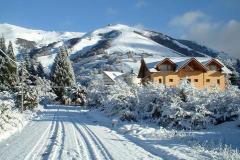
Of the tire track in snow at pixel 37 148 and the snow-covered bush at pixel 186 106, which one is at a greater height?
the snow-covered bush at pixel 186 106

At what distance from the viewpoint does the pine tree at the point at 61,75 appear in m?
89.4

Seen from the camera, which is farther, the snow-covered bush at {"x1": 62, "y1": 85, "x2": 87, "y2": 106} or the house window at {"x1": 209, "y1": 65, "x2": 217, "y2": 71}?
the snow-covered bush at {"x1": 62, "y1": 85, "x2": 87, "y2": 106}

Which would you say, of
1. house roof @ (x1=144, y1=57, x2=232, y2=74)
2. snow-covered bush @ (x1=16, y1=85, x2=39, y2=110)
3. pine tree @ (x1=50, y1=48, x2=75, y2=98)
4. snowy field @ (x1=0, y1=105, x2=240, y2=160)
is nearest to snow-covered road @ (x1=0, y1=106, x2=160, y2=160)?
snowy field @ (x1=0, y1=105, x2=240, y2=160)

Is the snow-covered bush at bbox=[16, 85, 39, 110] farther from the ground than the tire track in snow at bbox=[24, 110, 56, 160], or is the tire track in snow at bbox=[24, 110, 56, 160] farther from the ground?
the snow-covered bush at bbox=[16, 85, 39, 110]

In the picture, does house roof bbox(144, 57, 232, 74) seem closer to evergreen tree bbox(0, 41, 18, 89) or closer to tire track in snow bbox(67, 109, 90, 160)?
evergreen tree bbox(0, 41, 18, 89)

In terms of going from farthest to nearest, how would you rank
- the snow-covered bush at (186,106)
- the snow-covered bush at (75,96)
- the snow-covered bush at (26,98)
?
the snow-covered bush at (75,96), the snow-covered bush at (26,98), the snow-covered bush at (186,106)

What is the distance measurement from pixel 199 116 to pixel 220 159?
46.0ft

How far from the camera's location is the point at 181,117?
3052 cm

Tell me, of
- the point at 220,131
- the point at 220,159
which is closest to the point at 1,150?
the point at 220,159

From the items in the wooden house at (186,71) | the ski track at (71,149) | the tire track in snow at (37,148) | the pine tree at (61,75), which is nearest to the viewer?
the ski track at (71,149)

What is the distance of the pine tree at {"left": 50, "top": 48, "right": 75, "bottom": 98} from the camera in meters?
89.4

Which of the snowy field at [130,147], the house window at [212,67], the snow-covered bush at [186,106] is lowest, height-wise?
the snowy field at [130,147]

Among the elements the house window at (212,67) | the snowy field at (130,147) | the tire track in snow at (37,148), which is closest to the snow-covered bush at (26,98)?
the house window at (212,67)

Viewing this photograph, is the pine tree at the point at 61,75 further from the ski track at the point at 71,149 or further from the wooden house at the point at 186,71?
the ski track at the point at 71,149
